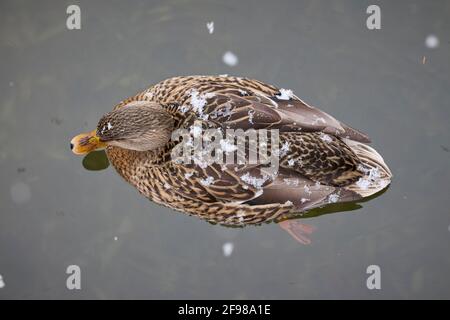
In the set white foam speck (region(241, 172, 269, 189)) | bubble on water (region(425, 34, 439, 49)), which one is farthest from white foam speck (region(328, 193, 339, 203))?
bubble on water (region(425, 34, 439, 49))

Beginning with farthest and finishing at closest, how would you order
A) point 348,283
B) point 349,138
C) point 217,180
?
1. point 348,283
2. point 349,138
3. point 217,180

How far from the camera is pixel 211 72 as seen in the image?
359cm

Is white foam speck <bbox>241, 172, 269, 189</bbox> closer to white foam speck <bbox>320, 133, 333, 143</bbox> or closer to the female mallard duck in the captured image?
the female mallard duck

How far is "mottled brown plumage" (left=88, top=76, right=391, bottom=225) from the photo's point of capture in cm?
282

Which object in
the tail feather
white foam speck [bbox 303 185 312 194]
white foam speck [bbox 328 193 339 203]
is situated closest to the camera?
white foam speck [bbox 303 185 312 194]

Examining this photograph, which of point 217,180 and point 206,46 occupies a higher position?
point 206,46

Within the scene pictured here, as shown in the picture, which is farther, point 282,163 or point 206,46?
point 206,46

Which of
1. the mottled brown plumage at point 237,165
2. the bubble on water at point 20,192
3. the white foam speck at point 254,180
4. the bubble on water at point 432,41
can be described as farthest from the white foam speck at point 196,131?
the bubble on water at point 432,41

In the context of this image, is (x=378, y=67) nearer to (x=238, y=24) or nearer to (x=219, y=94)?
(x=238, y=24)

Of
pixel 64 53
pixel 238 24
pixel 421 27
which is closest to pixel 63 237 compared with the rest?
pixel 64 53

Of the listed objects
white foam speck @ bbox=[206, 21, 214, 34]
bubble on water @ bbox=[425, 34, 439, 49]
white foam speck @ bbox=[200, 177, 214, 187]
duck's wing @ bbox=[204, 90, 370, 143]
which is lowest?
white foam speck @ bbox=[200, 177, 214, 187]

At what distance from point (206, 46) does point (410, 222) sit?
1.80 meters

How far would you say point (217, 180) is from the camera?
9.18 feet

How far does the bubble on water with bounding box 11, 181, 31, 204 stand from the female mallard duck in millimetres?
625
